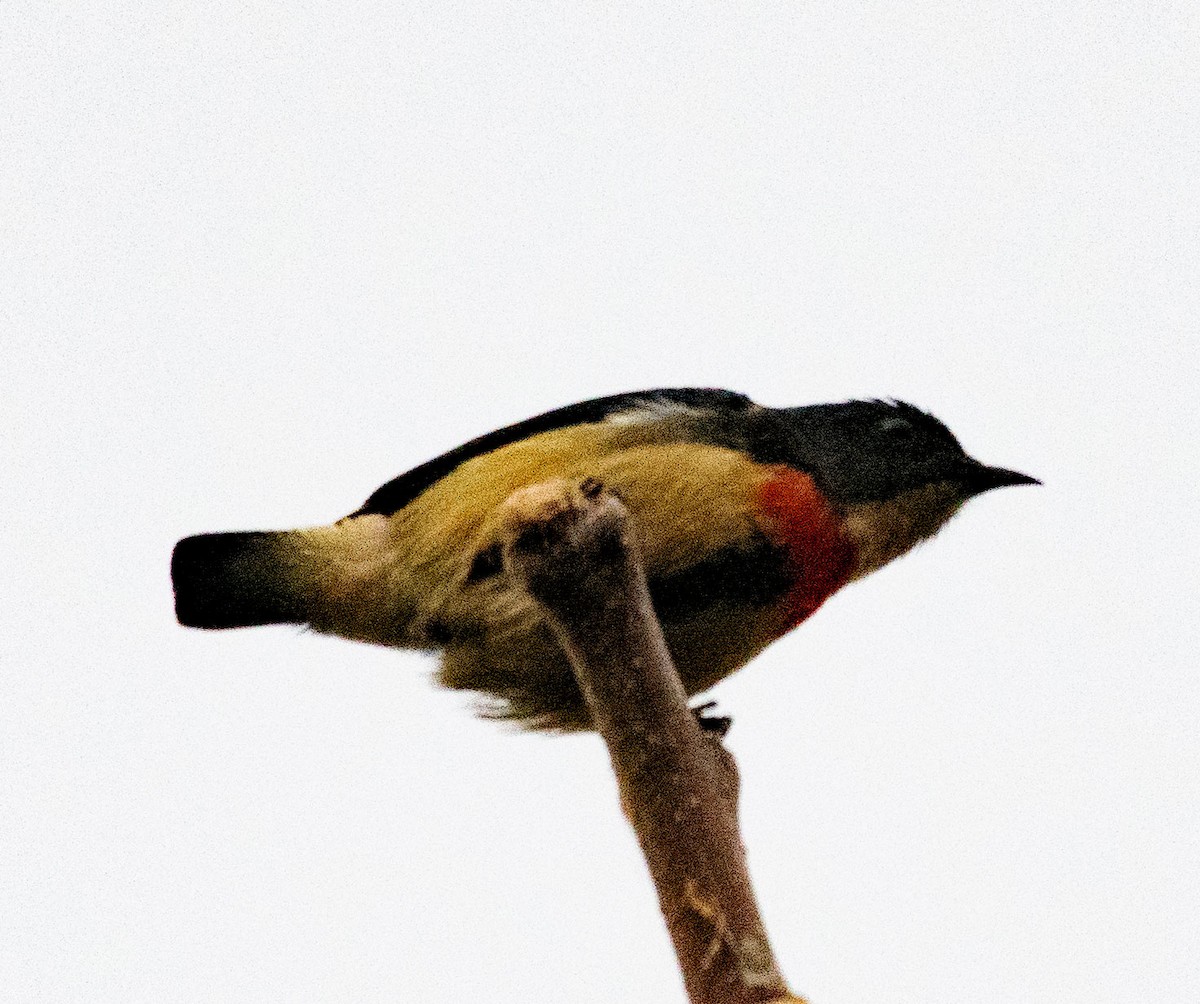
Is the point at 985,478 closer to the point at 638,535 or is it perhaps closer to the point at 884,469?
the point at 884,469

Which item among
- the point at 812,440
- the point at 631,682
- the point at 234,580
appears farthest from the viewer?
the point at 812,440

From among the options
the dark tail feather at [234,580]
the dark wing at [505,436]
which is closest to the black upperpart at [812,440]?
the dark wing at [505,436]

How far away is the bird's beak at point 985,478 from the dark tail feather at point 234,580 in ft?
7.50

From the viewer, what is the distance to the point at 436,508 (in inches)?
180

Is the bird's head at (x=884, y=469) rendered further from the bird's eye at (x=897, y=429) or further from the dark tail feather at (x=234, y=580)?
the dark tail feather at (x=234, y=580)

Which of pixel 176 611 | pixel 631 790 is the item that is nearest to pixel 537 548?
pixel 631 790

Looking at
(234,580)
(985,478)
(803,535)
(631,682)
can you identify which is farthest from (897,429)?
(631,682)

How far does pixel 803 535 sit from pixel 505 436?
0.97m

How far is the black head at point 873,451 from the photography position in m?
4.87

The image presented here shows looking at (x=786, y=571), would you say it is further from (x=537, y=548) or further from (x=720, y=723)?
(x=537, y=548)

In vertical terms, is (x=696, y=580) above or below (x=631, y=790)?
above

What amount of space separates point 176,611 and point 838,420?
2222 millimetres

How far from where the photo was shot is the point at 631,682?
3160mm

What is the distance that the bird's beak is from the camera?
528 centimetres
